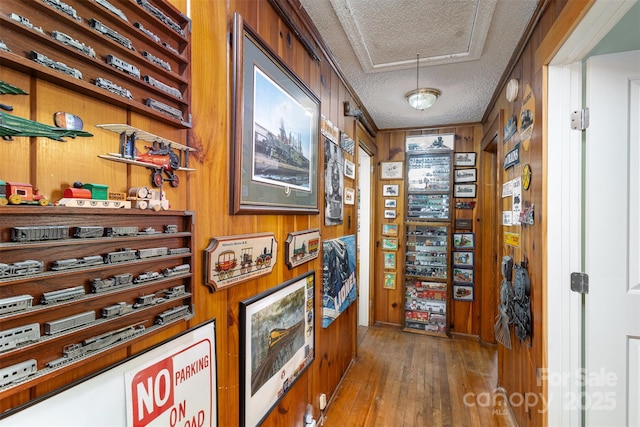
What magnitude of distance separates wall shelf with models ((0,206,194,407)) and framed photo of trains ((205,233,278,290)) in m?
0.16

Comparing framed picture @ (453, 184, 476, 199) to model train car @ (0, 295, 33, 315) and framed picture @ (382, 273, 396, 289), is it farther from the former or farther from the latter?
model train car @ (0, 295, 33, 315)

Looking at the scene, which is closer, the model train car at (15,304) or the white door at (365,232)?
the model train car at (15,304)

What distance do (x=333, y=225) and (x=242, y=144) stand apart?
120 centimetres

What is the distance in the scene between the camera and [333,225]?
7.16ft

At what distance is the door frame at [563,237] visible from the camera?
4.58 ft

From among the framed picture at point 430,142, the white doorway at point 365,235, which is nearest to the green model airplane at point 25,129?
the white doorway at point 365,235

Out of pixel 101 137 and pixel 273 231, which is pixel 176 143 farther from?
pixel 273 231

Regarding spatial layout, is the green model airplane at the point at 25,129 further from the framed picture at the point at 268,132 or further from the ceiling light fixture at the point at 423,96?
the ceiling light fixture at the point at 423,96

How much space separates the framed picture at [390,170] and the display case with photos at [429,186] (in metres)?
0.12

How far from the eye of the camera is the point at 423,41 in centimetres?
182

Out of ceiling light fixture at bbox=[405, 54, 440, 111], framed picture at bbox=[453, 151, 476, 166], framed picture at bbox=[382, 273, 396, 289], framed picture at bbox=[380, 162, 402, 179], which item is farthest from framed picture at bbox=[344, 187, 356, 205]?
framed picture at bbox=[453, 151, 476, 166]

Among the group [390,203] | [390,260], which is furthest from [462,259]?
[390,203]

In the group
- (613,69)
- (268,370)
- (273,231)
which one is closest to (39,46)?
(273,231)

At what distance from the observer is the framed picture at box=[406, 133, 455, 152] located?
3.57 metres
